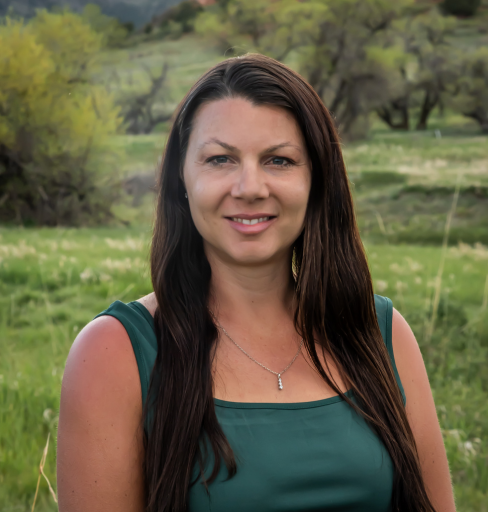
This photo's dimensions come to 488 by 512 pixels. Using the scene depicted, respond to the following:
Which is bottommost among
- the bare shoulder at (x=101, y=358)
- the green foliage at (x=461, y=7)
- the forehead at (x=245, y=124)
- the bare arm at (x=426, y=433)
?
the bare arm at (x=426, y=433)

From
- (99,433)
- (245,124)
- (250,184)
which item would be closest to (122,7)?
(245,124)

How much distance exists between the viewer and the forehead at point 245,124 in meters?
1.61

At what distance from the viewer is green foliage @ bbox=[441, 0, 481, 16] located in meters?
4.57

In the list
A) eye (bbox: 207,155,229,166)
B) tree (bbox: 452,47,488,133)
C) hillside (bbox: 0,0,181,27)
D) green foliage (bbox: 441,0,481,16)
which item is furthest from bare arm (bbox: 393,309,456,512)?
green foliage (bbox: 441,0,481,16)

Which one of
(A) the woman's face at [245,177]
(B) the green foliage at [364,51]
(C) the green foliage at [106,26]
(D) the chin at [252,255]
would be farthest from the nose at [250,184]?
(B) the green foliage at [364,51]

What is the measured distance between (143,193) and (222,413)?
8.84 feet

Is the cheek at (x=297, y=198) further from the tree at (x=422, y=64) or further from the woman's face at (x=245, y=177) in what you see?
the tree at (x=422, y=64)

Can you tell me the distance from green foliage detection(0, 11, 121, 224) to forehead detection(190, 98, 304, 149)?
2.28 m

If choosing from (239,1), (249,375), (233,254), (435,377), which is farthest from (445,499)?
(239,1)

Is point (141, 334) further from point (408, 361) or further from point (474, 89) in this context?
point (474, 89)

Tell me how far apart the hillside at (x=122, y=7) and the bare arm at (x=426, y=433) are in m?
2.95

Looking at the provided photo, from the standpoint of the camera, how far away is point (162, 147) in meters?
2.91

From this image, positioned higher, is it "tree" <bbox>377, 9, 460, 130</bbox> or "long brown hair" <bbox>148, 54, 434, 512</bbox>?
"tree" <bbox>377, 9, 460, 130</bbox>

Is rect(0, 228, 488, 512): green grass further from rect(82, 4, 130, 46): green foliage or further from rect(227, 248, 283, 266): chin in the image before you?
rect(227, 248, 283, 266): chin
